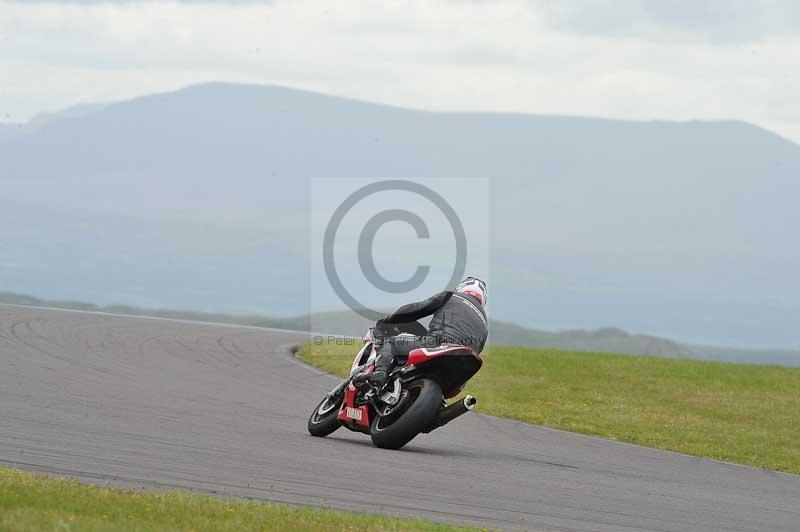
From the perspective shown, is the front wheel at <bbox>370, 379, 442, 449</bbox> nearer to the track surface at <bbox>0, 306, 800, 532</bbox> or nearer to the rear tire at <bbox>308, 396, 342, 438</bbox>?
the track surface at <bbox>0, 306, 800, 532</bbox>

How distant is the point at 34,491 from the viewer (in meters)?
7.31

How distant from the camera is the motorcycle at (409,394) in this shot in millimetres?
11391

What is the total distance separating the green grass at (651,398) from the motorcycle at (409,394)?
4805mm

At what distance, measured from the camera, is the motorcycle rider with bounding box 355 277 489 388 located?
11.8m

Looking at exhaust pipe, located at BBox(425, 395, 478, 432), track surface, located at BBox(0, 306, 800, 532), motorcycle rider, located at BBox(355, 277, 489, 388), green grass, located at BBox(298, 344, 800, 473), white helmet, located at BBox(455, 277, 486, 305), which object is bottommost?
green grass, located at BBox(298, 344, 800, 473)

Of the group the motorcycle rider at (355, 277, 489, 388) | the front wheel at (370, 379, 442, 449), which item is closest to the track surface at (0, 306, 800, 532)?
the front wheel at (370, 379, 442, 449)

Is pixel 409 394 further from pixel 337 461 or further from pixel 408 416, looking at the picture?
pixel 337 461

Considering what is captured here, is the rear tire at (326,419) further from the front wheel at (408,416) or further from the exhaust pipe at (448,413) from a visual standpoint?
the exhaust pipe at (448,413)

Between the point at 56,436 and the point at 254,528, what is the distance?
4.46m

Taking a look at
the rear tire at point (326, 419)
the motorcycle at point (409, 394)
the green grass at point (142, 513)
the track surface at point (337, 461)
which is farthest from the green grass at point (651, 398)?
the green grass at point (142, 513)

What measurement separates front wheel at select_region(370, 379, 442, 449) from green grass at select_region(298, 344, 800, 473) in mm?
5076

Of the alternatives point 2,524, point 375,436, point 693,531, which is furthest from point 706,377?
point 2,524

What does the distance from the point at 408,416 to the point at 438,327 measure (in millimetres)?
1005

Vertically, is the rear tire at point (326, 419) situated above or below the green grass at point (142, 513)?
below
